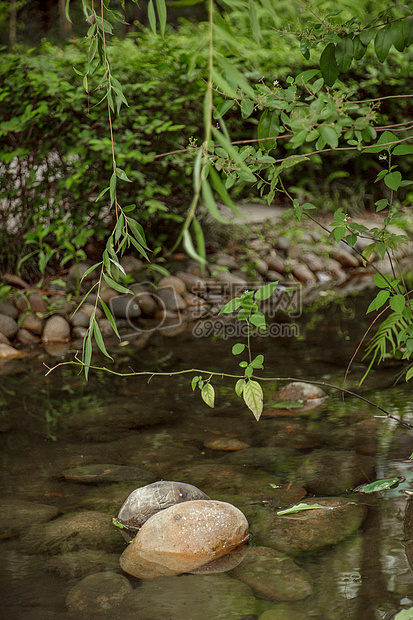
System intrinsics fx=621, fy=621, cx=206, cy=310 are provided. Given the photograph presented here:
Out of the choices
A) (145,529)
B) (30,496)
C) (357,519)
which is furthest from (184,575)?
(30,496)

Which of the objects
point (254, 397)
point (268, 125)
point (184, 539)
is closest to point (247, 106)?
point (268, 125)

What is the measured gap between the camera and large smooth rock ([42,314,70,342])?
4891mm

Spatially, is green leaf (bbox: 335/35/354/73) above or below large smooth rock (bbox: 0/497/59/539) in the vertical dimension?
above

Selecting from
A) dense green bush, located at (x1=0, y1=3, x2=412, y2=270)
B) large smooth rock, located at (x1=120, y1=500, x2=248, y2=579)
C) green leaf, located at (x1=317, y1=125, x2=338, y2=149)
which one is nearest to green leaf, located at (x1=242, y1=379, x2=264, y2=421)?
large smooth rock, located at (x1=120, y1=500, x2=248, y2=579)

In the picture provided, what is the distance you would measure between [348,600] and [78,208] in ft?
13.9

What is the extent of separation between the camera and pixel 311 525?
2244mm

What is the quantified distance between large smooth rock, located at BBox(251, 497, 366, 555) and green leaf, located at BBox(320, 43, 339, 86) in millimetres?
1498

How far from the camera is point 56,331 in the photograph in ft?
16.1

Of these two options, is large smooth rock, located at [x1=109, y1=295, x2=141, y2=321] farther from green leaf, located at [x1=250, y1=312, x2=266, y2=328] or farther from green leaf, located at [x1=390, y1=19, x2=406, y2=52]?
green leaf, located at [x1=390, y1=19, x2=406, y2=52]

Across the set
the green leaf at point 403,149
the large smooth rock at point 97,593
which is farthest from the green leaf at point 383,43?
the large smooth rock at point 97,593

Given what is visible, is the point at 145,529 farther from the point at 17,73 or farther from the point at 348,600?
the point at 17,73

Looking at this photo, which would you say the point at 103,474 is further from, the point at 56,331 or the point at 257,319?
the point at 56,331

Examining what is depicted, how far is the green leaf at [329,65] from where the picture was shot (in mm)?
1559

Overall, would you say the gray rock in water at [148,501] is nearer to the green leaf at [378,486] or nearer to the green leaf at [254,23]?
the green leaf at [378,486]
